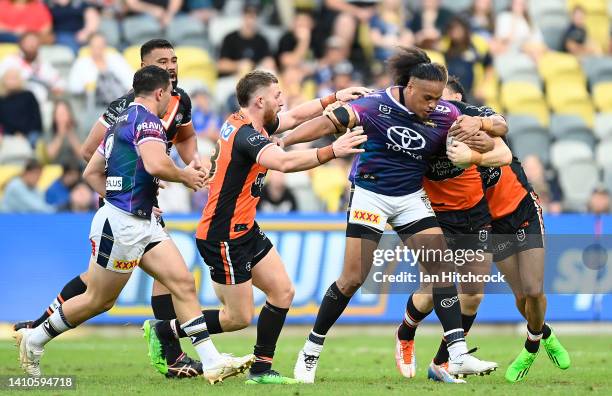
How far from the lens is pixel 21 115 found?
18.6 metres

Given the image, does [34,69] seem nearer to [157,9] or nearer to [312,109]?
[157,9]

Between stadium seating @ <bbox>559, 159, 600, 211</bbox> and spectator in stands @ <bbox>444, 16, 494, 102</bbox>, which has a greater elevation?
spectator in stands @ <bbox>444, 16, 494, 102</bbox>

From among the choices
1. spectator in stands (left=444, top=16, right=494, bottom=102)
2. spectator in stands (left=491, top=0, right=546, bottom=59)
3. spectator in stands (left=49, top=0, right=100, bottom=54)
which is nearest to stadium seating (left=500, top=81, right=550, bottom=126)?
spectator in stands (left=444, top=16, right=494, bottom=102)

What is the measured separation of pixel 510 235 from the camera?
1095cm

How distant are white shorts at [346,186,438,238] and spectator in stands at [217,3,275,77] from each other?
10396mm

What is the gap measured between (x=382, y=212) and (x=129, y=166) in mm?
2279

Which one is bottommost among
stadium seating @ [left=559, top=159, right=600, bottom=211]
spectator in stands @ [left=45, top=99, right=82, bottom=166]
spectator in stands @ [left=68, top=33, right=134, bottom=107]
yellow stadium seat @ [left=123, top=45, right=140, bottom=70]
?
stadium seating @ [left=559, top=159, right=600, bottom=211]

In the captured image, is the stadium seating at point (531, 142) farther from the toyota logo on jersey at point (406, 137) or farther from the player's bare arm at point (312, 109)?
the toyota logo on jersey at point (406, 137)

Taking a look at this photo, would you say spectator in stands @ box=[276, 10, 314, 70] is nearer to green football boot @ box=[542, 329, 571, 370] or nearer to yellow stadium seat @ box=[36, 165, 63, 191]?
yellow stadium seat @ box=[36, 165, 63, 191]

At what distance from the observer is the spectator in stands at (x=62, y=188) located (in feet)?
56.3

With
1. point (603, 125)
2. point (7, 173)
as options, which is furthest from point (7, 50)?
point (603, 125)

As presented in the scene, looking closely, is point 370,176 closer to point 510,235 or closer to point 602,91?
point 510,235

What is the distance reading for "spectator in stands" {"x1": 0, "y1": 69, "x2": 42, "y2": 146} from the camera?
A: 60.7ft

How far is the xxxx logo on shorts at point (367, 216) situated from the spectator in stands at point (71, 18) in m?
11.5
